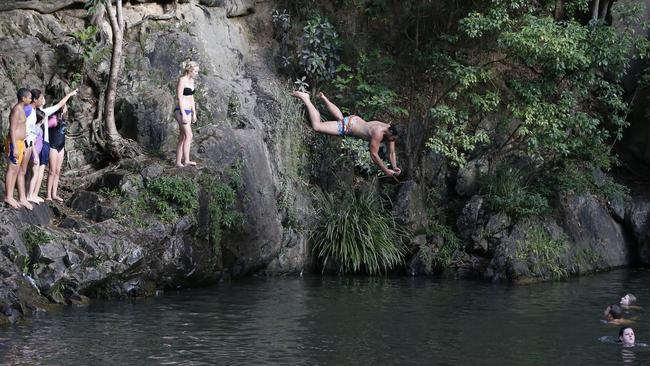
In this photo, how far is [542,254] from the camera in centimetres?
2080

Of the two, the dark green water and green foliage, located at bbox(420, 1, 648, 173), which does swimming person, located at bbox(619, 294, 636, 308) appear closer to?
the dark green water

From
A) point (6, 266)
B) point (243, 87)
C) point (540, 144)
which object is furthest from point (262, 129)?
point (6, 266)

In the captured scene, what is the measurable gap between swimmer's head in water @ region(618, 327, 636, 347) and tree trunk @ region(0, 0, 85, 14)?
12.9 m

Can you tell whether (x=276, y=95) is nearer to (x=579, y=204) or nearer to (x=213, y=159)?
(x=213, y=159)

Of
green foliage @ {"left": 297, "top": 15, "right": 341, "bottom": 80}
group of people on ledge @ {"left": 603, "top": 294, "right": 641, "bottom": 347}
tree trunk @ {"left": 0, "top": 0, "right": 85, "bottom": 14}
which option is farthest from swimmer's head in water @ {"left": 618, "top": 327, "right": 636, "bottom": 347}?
tree trunk @ {"left": 0, "top": 0, "right": 85, "bottom": 14}

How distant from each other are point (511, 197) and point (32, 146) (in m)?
10.1

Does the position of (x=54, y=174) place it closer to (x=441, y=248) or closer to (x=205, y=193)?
(x=205, y=193)

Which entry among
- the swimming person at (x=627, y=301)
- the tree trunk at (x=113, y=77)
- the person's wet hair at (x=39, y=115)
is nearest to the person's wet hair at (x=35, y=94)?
the person's wet hair at (x=39, y=115)

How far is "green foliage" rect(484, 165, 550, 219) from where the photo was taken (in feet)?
70.1

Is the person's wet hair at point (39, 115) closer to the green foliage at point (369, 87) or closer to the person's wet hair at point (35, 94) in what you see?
the person's wet hair at point (35, 94)

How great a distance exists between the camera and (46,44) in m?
20.2

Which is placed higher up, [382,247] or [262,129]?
[262,129]

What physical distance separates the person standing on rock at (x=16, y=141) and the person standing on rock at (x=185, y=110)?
3.11 meters

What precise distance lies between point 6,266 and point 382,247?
855 centimetres
